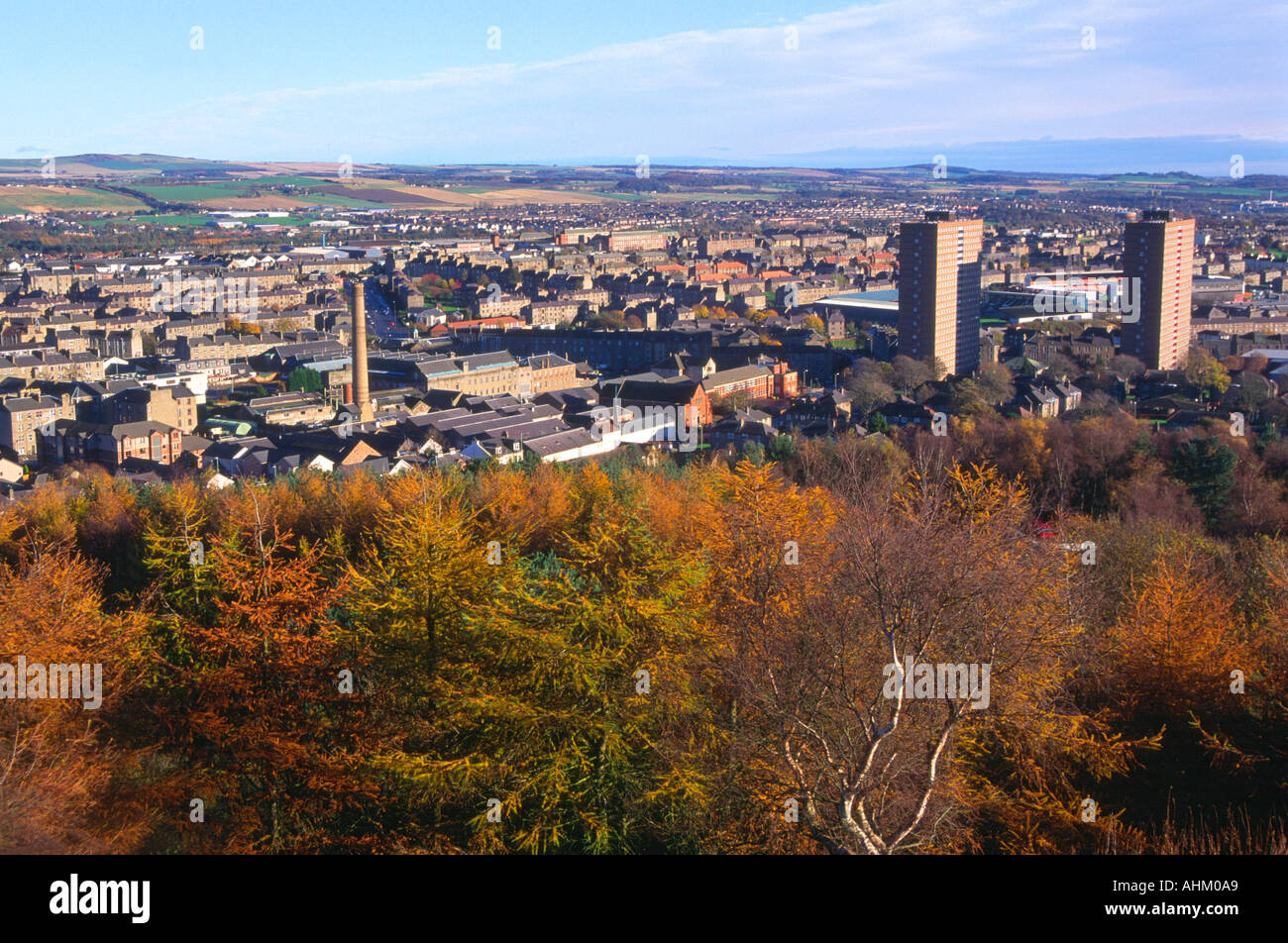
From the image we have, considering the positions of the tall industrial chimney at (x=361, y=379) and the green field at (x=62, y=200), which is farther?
the green field at (x=62, y=200)

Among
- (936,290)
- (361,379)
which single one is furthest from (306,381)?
(936,290)

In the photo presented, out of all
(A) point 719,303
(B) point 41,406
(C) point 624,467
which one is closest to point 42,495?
(C) point 624,467

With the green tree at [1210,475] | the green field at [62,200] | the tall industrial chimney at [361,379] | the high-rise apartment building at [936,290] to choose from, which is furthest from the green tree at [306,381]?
the green field at [62,200]

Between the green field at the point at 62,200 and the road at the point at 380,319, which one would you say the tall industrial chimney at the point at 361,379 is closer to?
the road at the point at 380,319

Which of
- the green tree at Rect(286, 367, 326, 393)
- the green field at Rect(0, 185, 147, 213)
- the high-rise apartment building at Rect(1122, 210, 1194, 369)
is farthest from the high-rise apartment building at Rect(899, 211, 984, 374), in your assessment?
the green field at Rect(0, 185, 147, 213)

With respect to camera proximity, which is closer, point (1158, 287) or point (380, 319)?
point (1158, 287)

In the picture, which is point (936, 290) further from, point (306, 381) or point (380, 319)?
point (380, 319)
